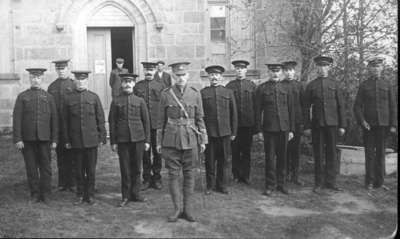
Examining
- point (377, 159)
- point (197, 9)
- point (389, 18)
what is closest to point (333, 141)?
point (377, 159)

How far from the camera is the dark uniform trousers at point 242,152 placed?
8438 millimetres

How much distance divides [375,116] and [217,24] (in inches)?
266

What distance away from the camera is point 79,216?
668cm

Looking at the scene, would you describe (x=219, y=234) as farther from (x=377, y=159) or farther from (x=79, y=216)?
(x=377, y=159)

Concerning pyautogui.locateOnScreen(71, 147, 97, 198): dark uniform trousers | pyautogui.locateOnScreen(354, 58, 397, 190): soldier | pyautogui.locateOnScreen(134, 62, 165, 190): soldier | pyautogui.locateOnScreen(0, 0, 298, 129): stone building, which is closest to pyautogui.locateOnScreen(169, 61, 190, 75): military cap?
pyautogui.locateOnScreen(134, 62, 165, 190): soldier

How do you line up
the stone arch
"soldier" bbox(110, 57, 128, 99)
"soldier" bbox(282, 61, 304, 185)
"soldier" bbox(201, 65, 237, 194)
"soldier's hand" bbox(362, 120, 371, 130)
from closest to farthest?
1. "soldier" bbox(201, 65, 237, 194)
2. "soldier's hand" bbox(362, 120, 371, 130)
3. "soldier" bbox(282, 61, 304, 185)
4. "soldier" bbox(110, 57, 128, 99)
5. the stone arch

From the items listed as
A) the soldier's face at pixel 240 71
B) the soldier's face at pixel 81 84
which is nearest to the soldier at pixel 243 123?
the soldier's face at pixel 240 71

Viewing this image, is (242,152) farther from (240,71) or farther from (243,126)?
(240,71)

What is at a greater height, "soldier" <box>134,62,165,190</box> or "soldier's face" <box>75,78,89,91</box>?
"soldier's face" <box>75,78,89,91</box>

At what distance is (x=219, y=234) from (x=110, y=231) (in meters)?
1.31

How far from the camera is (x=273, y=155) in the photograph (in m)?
7.92

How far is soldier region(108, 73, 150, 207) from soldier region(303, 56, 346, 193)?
8.72 feet

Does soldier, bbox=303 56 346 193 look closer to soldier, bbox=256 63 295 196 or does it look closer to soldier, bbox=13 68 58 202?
soldier, bbox=256 63 295 196

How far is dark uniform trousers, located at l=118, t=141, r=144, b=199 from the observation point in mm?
7156
